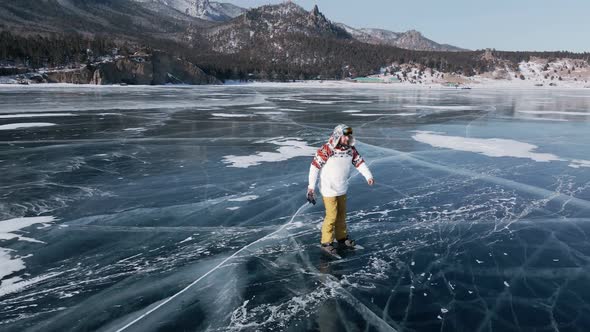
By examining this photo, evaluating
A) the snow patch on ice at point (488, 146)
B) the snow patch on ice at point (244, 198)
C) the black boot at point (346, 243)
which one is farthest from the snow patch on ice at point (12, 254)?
the snow patch on ice at point (488, 146)

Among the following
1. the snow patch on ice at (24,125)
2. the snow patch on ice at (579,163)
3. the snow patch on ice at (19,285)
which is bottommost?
the snow patch on ice at (19,285)

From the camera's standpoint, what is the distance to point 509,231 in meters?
5.74

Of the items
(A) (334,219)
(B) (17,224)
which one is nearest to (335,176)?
(A) (334,219)

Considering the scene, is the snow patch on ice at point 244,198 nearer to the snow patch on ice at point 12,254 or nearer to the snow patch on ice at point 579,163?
the snow patch on ice at point 12,254

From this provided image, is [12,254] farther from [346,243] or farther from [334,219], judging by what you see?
[346,243]

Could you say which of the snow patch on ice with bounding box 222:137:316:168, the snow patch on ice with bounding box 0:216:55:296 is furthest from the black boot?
the snow patch on ice with bounding box 222:137:316:168

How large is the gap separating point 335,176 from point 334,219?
540 millimetres

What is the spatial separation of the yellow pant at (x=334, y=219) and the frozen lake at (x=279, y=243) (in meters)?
0.28

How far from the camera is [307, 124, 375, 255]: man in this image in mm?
4832

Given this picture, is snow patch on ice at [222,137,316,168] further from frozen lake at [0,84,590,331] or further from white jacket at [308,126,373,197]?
A: white jacket at [308,126,373,197]

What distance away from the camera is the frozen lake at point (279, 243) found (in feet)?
12.4

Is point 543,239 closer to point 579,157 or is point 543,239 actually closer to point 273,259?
point 273,259

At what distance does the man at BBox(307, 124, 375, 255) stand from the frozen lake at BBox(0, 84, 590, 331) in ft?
0.99

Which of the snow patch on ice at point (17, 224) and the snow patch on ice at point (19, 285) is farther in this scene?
the snow patch on ice at point (17, 224)
